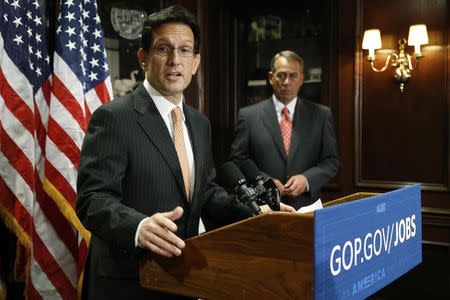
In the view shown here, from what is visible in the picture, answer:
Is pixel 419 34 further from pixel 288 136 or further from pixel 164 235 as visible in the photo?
pixel 164 235

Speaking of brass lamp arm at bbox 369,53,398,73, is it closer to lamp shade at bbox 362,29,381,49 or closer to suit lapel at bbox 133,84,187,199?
lamp shade at bbox 362,29,381,49

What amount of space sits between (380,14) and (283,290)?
3640 mm

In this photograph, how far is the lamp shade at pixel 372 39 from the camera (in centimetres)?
410

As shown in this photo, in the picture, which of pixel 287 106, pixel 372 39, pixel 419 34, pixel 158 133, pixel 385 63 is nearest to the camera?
pixel 158 133

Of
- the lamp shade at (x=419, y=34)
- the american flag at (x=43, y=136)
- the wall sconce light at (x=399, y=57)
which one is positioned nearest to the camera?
the american flag at (x=43, y=136)

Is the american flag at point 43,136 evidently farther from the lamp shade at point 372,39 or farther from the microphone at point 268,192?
the lamp shade at point 372,39

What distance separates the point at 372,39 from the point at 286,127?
1.36m

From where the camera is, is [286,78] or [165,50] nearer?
[165,50]

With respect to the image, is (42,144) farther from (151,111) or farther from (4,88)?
(151,111)

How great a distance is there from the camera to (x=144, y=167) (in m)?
1.41

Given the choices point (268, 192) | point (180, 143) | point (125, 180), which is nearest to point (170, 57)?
point (180, 143)

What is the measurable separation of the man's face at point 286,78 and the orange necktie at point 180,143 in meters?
1.80

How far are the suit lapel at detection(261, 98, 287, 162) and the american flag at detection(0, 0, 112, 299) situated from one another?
43.0 inches


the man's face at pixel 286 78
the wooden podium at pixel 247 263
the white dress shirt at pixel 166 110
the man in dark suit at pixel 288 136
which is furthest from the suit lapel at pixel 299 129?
the wooden podium at pixel 247 263
